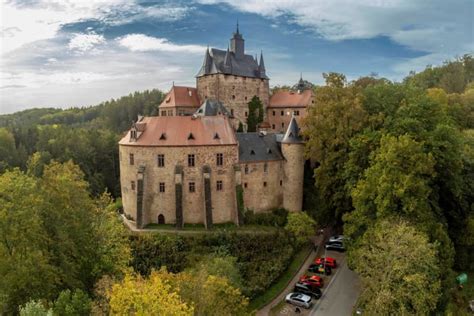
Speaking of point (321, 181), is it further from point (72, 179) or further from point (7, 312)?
point (7, 312)

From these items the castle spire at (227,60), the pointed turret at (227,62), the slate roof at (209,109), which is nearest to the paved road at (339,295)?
the slate roof at (209,109)

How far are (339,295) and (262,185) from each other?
1428 centimetres

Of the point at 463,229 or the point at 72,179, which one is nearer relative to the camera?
the point at 72,179

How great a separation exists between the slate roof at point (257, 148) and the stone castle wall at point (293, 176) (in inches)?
42.6

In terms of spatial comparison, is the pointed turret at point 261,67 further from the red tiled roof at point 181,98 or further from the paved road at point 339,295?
the paved road at point 339,295

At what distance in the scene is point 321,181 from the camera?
36688mm

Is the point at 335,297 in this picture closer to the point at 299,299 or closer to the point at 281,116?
the point at 299,299

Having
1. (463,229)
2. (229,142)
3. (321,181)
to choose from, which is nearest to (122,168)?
(229,142)

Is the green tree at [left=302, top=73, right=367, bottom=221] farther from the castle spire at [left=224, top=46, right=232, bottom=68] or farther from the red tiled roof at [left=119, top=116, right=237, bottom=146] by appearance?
the castle spire at [left=224, top=46, right=232, bottom=68]

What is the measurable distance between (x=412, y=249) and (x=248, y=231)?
17.2 meters

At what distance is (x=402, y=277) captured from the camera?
21781 millimetres

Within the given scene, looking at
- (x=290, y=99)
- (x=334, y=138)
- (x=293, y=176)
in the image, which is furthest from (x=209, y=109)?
(x=290, y=99)

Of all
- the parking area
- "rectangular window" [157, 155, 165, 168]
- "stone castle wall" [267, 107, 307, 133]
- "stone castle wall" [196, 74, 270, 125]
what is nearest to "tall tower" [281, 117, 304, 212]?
the parking area

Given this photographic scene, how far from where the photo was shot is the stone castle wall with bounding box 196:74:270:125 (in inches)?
2133
